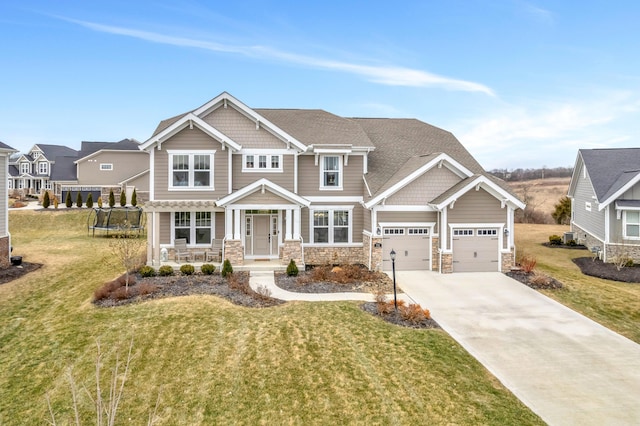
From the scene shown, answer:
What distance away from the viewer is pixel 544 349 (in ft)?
30.2

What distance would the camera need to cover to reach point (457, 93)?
28.7 meters

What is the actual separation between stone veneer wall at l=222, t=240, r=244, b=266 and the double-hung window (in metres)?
3.12

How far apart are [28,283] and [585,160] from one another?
104 ft

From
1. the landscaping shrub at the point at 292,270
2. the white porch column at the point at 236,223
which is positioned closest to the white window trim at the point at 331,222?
the landscaping shrub at the point at 292,270

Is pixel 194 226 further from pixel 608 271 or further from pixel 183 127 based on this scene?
pixel 608 271

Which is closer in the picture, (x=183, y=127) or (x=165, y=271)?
(x=165, y=271)

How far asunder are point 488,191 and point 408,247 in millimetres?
4559

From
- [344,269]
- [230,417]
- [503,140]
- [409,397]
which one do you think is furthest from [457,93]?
[230,417]

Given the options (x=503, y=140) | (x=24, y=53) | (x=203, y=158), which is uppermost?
(x=24, y=53)

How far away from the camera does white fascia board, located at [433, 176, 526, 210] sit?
16359mm

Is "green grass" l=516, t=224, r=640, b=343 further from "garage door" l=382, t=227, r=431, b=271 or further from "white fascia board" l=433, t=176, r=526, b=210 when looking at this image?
"garage door" l=382, t=227, r=431, b=271

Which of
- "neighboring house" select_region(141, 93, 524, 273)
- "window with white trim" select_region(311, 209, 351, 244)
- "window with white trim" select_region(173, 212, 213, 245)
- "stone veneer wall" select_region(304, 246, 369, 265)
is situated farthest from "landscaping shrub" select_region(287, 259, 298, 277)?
"window with white trim" select_region(173, 212, 213, 245)

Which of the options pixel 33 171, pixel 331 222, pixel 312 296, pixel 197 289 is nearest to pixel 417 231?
pixel 331 222

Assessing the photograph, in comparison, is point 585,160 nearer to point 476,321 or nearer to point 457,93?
point 457,93
